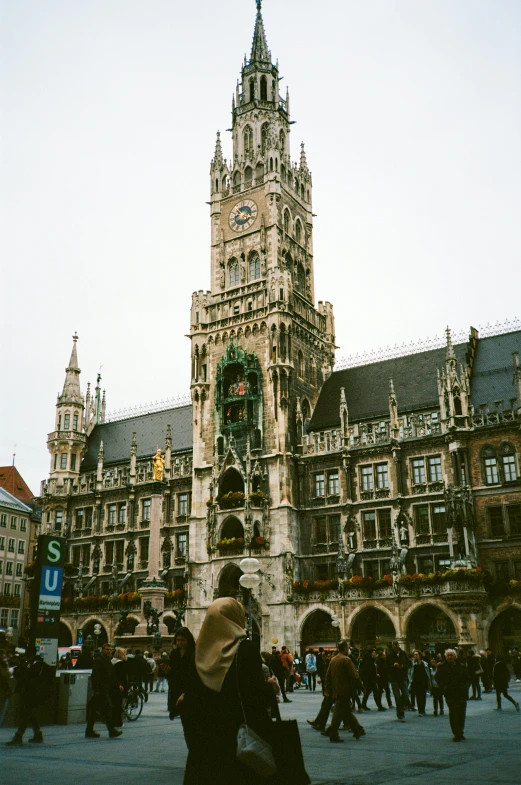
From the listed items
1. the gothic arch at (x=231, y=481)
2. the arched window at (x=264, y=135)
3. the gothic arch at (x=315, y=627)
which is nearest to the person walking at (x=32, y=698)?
the gothic arch at (x=315, y=627)

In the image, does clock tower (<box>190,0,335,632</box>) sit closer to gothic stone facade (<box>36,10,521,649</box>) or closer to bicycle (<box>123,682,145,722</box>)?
gothic stone facade (<box>36,10,521,649</box>)

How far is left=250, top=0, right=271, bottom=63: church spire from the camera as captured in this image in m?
63.2

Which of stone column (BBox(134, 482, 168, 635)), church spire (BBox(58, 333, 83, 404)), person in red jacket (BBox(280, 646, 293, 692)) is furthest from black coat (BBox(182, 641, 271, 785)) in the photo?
church spire (BBox(58, 333, 83, 404))

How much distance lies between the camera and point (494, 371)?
156ft

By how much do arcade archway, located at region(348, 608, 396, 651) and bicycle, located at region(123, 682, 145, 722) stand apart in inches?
985

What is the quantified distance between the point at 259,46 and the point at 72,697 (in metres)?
58.9

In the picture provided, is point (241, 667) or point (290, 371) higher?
point (290, 371)

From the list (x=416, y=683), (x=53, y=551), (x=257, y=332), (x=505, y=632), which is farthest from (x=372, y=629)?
(x=53, y=551)

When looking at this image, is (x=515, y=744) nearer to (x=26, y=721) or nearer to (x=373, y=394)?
(x=26, y=721)

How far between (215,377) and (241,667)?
47623mm

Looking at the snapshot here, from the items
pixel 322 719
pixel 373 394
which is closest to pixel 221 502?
pixel 373 394

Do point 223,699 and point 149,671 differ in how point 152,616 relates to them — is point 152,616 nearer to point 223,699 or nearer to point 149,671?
point 149,671

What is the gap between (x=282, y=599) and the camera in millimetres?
45219

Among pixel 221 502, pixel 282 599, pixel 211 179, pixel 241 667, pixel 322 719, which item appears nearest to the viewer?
pixel 241 667
